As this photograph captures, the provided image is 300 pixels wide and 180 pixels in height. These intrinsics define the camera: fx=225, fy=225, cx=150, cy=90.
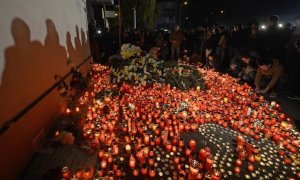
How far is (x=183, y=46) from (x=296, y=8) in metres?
9.96

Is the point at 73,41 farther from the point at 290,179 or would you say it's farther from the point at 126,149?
the point at 290,179

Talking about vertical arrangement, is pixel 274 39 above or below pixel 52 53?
above

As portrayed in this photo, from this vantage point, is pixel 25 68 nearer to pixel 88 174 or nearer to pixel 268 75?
pixel 88 174

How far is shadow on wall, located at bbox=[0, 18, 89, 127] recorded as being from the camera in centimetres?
326

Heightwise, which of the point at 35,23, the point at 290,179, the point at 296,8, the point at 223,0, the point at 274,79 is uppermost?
the point at 223,0

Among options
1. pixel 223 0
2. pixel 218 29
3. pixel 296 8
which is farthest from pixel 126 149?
pixel 223 0

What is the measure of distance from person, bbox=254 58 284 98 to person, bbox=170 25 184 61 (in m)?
6.25

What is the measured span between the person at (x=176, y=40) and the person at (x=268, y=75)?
6.25m

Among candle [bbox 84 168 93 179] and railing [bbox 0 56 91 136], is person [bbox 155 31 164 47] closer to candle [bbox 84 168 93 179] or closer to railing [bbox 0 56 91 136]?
railing [bbox 0 56 91 136]

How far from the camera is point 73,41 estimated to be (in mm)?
7379

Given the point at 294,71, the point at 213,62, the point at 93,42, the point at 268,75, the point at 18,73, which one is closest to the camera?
the point at 18,73

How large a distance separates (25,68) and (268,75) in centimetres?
715

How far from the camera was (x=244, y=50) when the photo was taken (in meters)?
9.93

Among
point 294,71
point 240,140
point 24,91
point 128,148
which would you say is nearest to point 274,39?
point 294,71
